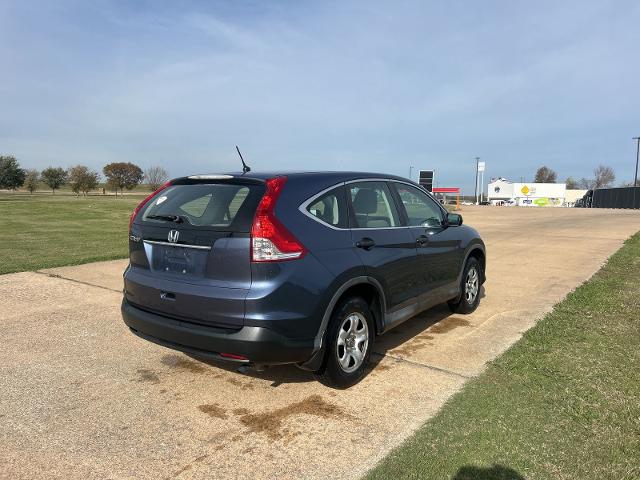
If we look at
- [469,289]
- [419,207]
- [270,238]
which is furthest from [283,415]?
[469,289]

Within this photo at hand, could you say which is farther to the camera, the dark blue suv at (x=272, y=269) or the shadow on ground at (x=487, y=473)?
the dark blue suv at (x=272, y=269)

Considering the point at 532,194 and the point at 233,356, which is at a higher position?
the point at 532,194

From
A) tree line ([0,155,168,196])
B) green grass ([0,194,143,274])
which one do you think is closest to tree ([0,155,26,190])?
tree line ([0,155,168,196])

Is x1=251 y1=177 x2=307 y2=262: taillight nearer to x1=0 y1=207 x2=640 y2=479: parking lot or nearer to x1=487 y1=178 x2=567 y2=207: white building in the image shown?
x1=0 y1=207 x2=640 y2=479: parking lot

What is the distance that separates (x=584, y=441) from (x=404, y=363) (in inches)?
64.9

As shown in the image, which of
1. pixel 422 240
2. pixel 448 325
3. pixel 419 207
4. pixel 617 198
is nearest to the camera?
pixel 422 240

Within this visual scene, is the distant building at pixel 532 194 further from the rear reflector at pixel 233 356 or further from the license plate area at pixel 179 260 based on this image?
the rear reflector at pixel 233 356

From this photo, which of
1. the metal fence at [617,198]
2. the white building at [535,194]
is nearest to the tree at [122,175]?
the white building at [535,194]

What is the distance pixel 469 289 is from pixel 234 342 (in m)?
3.72

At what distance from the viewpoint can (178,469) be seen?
9.27 ft

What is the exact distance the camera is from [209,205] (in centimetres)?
369

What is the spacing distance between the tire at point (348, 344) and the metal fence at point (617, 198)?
5933cm

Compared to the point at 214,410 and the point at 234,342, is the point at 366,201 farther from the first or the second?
the point at 214,410

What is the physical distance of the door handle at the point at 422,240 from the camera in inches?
186
